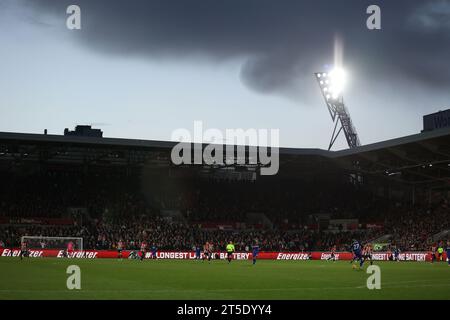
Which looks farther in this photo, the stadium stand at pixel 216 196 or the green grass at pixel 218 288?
the stadium stand at pixel 216 196

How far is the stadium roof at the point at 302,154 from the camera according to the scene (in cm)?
6281

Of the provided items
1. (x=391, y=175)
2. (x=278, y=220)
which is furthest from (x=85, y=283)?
(x=391, y=175)

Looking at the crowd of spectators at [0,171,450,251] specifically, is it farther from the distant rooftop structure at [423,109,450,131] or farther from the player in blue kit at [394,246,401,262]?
the distant rooftop structure at [423,109,450,131]

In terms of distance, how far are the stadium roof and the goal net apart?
9.72m

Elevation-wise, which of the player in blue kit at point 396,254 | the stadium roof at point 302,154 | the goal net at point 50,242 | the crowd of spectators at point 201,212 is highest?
the stadium roof at point 302,154

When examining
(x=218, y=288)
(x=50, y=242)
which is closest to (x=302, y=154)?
(x=50, y=242)

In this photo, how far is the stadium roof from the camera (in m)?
62.8

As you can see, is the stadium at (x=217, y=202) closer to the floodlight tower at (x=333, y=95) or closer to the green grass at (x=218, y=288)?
the floodlight tower at (x=333, y=95)

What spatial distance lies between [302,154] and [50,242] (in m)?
28.3

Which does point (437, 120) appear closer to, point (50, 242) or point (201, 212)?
point (201, 212)

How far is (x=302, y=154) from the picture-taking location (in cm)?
7200

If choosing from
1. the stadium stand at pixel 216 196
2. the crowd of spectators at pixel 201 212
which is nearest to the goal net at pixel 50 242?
the crowd of spectators at pixel 201 212

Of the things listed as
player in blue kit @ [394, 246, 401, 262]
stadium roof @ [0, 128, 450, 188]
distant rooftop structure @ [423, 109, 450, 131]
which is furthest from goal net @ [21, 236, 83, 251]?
distant rooftop structure @ [423, 109, 450, 131]

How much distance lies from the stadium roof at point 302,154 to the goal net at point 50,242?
383 inches
